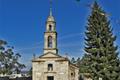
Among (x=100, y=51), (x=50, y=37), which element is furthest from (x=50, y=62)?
(x=100, y=51)

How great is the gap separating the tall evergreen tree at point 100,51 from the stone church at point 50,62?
9083 mm

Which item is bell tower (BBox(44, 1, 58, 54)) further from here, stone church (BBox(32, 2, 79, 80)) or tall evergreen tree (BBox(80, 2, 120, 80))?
tall evergreen tree (BBox(80, 2, 120, 80))

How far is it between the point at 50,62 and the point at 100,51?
41.4 ft

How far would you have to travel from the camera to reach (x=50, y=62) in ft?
188

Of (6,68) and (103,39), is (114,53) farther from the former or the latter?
(6,68)

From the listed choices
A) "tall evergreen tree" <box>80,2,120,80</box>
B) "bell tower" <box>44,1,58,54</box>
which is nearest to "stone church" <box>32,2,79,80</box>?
"bell tower" <box>44,1,58,54</box>

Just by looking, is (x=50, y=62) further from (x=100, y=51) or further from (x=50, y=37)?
(x=100, y=51)

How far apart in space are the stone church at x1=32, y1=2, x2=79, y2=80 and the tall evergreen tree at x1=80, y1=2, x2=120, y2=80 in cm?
908

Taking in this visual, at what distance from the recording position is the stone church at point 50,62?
56562 mm

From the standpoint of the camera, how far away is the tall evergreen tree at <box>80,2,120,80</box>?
45344 millimetres

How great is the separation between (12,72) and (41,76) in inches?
667

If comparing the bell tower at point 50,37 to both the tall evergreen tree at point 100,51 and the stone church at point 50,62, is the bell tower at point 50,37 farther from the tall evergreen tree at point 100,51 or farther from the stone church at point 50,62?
the tall evergreen tree at point 100,51

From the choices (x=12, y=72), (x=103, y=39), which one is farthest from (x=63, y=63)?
(x=12, y=72)

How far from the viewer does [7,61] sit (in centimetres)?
6869
